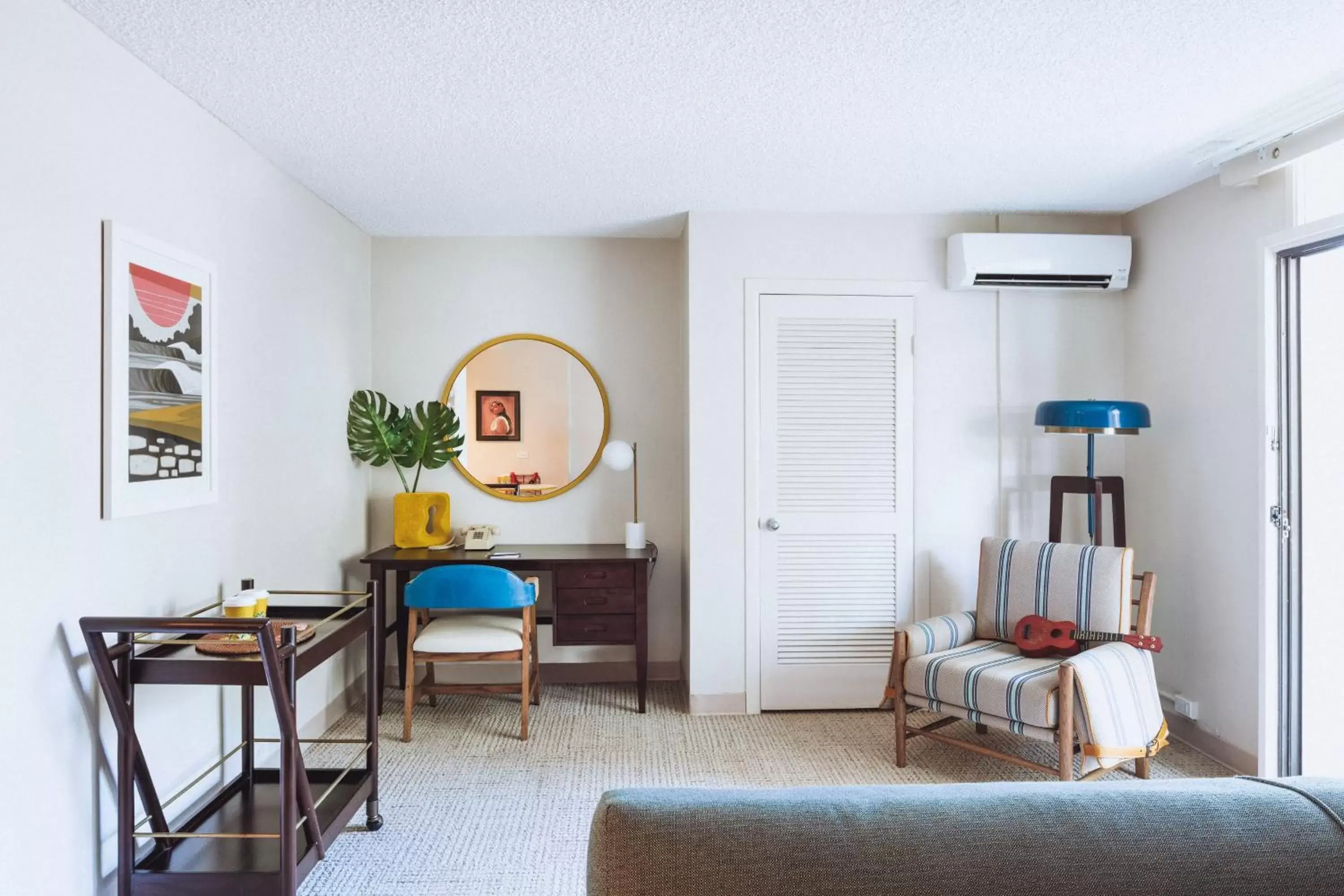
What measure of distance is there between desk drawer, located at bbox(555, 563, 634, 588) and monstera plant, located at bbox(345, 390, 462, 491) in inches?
34.5

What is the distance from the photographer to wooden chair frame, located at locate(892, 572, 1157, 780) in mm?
2750

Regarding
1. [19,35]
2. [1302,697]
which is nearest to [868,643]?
[1302,697]

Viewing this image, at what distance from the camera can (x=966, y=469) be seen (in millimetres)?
3986

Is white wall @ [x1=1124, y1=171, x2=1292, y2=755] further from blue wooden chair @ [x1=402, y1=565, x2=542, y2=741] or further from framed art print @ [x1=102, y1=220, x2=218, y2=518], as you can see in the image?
framed art print @ [x1=102, y1=220, x2=218, y2=518]

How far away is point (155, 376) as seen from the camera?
2355 millimetres

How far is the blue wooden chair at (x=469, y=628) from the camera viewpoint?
343 cm

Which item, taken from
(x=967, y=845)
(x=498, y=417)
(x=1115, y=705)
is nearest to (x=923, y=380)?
(x=1115, y=705)

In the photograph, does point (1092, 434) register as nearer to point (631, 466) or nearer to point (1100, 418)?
point (1100, 418)

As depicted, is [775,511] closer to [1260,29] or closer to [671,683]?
[671,683]

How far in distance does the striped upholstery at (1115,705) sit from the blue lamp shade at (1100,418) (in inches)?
34.9

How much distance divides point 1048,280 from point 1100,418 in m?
0.81

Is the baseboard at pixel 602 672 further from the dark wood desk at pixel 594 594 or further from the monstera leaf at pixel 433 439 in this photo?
the monstera leaf at pixel 433 439

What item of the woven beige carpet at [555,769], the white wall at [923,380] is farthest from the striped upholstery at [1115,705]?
the white wall at [923,380]

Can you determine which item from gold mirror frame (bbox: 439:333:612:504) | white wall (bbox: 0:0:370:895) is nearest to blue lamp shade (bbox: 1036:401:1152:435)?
gold mirror frame (bbox: 439:333:612:504)
